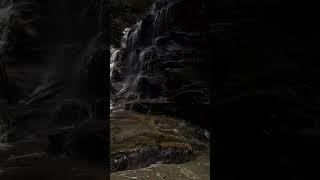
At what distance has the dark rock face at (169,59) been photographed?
7.83 meters

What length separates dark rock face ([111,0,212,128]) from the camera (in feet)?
25.7

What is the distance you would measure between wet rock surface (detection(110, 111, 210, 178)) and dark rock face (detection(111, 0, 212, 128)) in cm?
81

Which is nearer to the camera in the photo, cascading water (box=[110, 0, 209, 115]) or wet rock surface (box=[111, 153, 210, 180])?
wet rock surface (box=[111, 153, 210, 180])

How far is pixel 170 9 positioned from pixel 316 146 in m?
7.76

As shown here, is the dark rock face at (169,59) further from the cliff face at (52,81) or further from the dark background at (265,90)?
the dark background at (265,90)

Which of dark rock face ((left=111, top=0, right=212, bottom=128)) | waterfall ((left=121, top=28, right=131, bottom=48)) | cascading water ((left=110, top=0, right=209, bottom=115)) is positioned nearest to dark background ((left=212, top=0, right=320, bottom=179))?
dark rock face ((left=111, top=0, right=212, bottom=128))

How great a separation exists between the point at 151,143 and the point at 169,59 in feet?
10.2

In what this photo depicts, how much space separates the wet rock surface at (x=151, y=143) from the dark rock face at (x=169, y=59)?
81 centimetres

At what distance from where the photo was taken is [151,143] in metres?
5.79

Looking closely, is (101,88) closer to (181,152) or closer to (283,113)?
(283,113)

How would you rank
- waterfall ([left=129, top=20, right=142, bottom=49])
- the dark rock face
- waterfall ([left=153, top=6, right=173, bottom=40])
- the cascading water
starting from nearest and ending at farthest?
the dark rock face < the cascading water < waterfall ([left=153, top=6, right=173, bottom=40]) < waterfall ([left=129, top=20, right=142, bottom=49])

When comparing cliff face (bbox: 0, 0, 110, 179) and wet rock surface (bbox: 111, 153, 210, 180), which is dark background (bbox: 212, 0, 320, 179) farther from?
wet rock surface (bbox: 111, 153, 210, 180)

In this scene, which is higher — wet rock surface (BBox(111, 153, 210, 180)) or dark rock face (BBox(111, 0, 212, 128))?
dark rock face (BBox(111, 0, 212, 128))

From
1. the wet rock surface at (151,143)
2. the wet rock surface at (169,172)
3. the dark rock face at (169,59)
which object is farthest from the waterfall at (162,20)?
the wet rock surface at (169,172)
